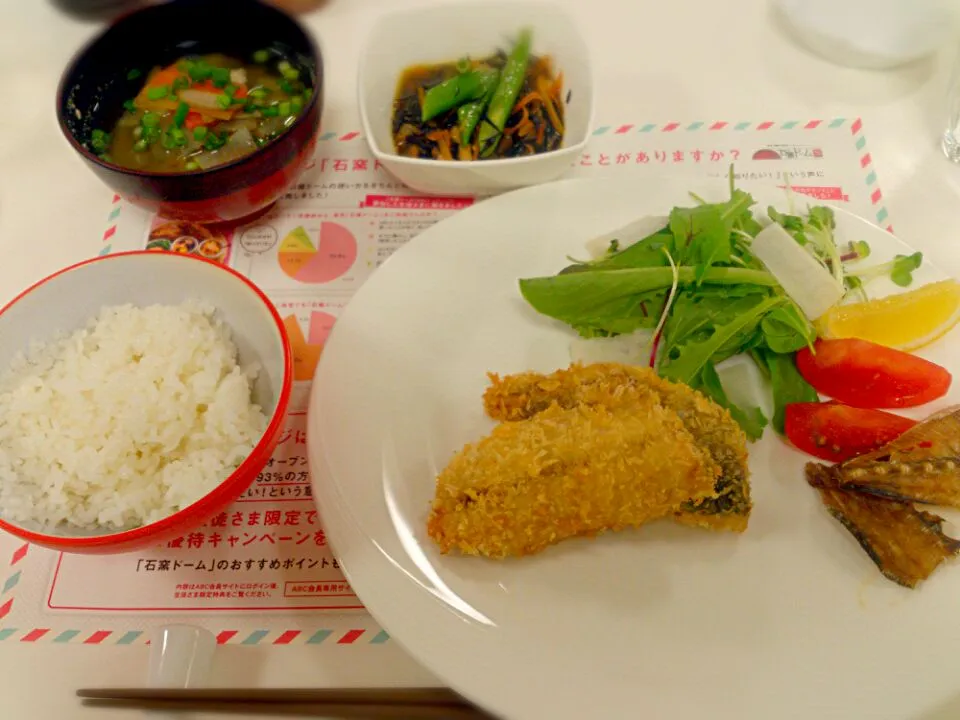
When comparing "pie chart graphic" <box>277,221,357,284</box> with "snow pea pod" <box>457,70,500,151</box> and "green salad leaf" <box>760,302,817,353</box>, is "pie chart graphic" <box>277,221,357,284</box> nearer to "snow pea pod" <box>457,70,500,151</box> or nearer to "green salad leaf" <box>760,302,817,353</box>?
"snow pea pod" <box>457,70,500,151</box>

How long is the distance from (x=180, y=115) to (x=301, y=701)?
1604mm

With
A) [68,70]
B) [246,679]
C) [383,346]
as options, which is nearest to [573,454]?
[383,346]

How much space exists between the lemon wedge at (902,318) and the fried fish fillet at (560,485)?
0.61 m

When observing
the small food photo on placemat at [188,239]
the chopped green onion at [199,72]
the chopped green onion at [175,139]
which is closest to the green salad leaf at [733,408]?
the small food photo on placemat at [188,239]

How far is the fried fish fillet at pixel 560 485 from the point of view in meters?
1.39

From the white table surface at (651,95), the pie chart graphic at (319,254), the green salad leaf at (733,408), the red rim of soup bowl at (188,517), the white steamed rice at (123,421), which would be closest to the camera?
the red rim of soup bowl at (188,517)

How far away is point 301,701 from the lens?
4.44ft

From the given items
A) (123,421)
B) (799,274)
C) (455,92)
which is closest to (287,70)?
(455,92)

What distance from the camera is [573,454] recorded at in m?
1.45

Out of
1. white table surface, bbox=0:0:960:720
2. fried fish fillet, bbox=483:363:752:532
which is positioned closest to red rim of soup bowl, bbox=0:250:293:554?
fried fish fillet, bbox=483:363:752:532

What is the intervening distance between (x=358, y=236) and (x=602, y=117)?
0.98 metres

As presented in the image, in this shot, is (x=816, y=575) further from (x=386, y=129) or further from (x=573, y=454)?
(x=386, y=129)

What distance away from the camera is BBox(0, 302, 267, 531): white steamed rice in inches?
53.7

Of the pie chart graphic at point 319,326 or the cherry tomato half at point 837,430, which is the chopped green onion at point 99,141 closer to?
the pie chart graphic at point 319,326
